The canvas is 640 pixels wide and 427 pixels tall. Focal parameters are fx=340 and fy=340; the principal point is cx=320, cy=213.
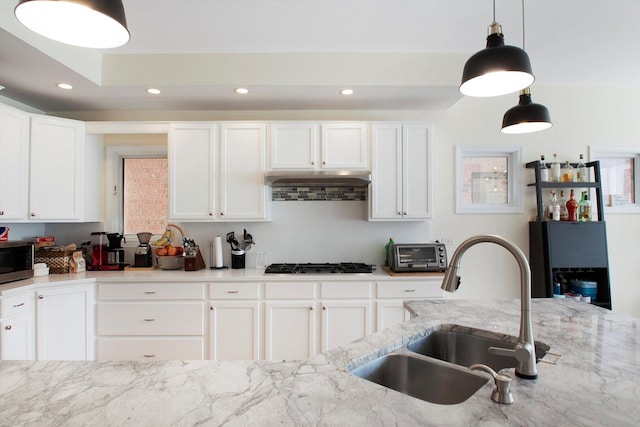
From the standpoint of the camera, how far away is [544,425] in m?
0.77

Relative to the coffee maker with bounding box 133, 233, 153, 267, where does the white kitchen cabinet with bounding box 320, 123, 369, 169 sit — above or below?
above

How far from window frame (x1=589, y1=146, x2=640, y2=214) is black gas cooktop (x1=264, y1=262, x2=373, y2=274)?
2.69 m

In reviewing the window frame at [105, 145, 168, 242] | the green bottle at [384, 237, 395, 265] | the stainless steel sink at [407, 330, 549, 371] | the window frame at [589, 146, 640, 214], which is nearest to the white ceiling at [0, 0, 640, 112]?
the window frame at [105, 145, 168, 242]

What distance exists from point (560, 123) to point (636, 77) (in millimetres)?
767

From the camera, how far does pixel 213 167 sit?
3156 millimetres

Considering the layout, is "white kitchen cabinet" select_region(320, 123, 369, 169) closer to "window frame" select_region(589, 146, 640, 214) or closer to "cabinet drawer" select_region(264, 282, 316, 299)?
"cabinet drawer" select_region(264, 282, 316, 299)

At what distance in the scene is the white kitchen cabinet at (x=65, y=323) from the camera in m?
2.60

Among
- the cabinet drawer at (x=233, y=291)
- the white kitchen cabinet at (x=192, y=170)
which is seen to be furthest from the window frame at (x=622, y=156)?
the white kitchen cabinet at (x=192, y=170)

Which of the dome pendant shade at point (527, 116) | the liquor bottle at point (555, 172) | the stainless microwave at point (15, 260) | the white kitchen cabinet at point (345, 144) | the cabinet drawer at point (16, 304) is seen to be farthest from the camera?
the liquor bottle at point (555, 172)

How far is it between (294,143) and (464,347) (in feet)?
7.40

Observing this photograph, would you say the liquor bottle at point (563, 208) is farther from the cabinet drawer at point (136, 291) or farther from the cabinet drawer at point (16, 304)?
the cabinet drawer at point (16, 304)

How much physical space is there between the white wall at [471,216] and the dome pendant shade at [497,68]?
2119 mm

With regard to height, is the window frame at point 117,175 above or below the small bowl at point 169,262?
above

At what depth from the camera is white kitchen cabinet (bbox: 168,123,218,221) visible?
3.16 metres
